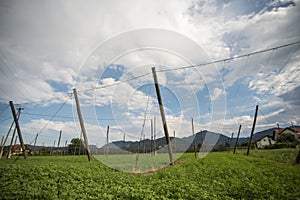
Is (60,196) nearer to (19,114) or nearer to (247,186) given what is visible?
(247,186)

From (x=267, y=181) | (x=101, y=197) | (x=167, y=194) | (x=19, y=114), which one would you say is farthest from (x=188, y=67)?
(x=19, y=114)

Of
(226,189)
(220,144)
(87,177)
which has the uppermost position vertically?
(220,144)

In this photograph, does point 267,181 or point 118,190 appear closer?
point 118,190

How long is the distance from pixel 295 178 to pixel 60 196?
11.4m

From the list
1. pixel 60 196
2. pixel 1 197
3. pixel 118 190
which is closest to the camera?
pixel 1 197

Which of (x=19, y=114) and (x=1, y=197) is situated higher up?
(x=19, y=114)

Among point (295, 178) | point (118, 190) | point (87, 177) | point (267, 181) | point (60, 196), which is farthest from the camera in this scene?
point (295, 178)

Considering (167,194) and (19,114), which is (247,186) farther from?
(19,114)

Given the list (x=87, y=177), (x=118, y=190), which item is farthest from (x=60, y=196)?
(x=87, y=177)

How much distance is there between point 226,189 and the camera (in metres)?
8.01

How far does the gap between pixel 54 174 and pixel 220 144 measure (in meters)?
60.4

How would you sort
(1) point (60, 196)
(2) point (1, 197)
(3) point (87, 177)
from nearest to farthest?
(2) point (1, 197) < (1) point (60, 196) < (3) point (87, 177)

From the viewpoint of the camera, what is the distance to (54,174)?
8039mm

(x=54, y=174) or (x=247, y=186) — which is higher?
(x=54, y=174)
